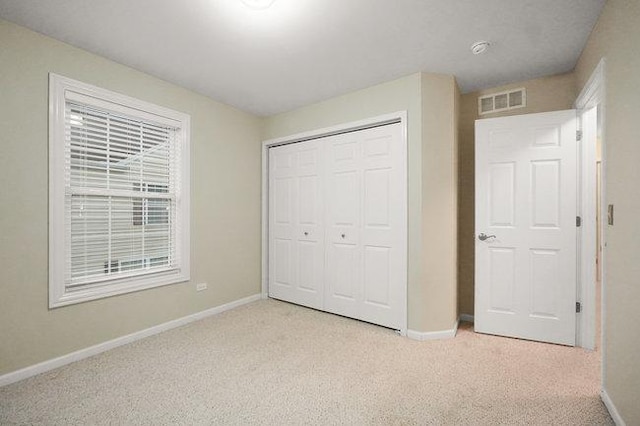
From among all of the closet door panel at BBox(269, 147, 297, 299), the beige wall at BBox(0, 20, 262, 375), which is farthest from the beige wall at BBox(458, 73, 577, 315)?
the beige wall at BBox(0, 20, 262, 375)

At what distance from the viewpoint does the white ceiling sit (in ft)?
6.18

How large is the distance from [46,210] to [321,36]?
98.0 inches

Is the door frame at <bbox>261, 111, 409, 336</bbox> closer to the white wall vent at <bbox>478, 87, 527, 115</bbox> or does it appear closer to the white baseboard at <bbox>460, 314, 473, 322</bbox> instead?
the white baseboard at <bbox>460, 314, 473, 322</bbox>

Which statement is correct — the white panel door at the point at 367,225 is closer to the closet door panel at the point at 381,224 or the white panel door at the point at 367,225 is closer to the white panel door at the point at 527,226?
the closet door panel at the point at 381,224

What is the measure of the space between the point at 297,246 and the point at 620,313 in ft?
9.67

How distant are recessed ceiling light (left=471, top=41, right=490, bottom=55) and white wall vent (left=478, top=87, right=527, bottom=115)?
862 mm

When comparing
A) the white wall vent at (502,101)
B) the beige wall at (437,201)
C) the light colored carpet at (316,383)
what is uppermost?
the white wall vent at (502,101)

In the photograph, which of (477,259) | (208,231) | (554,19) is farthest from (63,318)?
(554,19)

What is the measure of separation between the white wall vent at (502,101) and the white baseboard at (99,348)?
12.2 feet

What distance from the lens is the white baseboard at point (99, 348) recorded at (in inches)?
80.5

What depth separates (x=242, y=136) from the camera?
12.5 ft

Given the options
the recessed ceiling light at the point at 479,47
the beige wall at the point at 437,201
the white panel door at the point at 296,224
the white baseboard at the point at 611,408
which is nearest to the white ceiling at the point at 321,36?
the recessed ceiling light at the point at 479,47

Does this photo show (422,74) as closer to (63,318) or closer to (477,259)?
(477,259)

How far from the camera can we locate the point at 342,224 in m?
3.37
